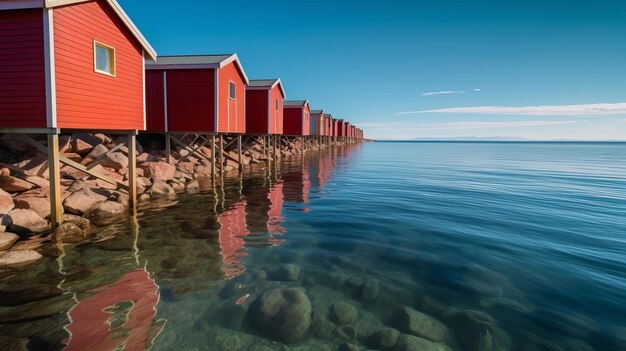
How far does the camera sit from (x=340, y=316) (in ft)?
15.8

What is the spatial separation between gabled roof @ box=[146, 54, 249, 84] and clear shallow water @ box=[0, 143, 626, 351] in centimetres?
795

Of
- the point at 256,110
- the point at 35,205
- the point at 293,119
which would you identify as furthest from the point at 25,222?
the point at 293,119

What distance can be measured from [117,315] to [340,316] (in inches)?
114

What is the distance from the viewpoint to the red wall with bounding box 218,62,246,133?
57.3 ft

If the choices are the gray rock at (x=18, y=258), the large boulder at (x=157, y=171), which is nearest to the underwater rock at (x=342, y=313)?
the gray rock at (x=18, y=258)

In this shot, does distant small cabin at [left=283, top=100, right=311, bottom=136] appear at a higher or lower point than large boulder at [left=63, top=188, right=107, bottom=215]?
higher

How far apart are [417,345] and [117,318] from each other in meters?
3.73

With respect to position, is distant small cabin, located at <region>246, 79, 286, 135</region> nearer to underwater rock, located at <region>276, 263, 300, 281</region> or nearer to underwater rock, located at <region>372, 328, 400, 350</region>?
underwater rock, located at <region>276, 263, 300, 281</region>

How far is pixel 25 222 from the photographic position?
311 inches

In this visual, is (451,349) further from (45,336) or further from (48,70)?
(48,70)

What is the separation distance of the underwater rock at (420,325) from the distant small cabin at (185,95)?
14.1 meters

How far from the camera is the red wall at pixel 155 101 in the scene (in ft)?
55.3

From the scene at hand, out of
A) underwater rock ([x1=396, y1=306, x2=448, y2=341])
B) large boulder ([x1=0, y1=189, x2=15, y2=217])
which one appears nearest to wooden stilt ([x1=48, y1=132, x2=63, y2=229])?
large boulder ([x1=0, y1=189, x2=15, y2=217])

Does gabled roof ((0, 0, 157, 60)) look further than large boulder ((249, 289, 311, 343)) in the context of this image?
Yes
